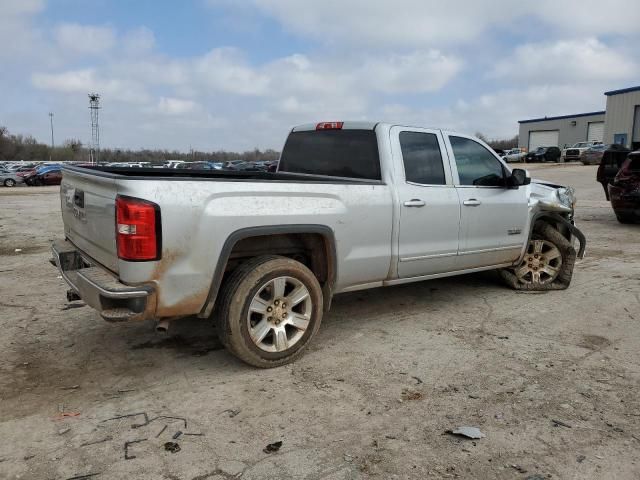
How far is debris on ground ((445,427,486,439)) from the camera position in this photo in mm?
3047

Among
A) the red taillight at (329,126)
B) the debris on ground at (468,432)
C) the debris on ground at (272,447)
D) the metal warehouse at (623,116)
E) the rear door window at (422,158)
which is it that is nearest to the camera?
the debris on ground at (272,447)

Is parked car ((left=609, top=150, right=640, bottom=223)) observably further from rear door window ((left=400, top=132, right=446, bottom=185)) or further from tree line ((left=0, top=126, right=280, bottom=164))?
tree line ((left=0, top=126, right=280, bottom=164))

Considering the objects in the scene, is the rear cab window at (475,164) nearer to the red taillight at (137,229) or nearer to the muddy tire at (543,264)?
the muddy tire at (543,264)

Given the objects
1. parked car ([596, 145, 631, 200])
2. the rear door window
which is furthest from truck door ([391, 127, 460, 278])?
parked car ([596, 145, 631, 200])

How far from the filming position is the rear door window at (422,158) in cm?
482

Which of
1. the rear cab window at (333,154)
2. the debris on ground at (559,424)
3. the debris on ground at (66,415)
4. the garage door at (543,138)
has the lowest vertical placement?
the debris on ground at (66,415)

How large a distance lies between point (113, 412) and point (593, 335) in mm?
4090

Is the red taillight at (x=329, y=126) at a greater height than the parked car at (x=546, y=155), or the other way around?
the parked car at (x=546, y=155)

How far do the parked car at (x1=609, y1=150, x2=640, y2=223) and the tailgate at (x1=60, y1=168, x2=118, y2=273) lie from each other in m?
11.5

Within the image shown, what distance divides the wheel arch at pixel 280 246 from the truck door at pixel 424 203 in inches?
29.3

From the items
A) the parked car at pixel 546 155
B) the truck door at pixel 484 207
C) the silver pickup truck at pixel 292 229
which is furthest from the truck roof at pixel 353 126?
the parked car at pixel 546 155

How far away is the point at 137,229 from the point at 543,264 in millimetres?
4960

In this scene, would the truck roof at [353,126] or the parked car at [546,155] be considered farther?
the parked car at [546,155]

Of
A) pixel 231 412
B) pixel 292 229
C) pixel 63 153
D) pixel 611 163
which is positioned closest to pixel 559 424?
pixel 231 412
